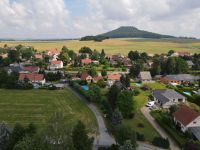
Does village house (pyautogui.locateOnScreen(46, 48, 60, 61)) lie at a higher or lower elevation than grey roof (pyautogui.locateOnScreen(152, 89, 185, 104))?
lower

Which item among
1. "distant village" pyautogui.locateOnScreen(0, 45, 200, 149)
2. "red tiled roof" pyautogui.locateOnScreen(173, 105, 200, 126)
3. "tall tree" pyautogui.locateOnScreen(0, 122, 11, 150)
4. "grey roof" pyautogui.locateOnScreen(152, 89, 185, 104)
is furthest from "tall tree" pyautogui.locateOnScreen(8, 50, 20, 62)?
"tall tree" pyautogui.locateOnScreen(0, 122, 11, 150)

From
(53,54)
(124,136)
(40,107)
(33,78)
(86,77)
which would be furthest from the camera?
(53,54)

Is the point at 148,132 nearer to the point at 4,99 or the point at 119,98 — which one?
the point at 119,98

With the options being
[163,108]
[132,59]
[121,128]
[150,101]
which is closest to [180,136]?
[121,128]

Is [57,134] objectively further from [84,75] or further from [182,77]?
[182,77]

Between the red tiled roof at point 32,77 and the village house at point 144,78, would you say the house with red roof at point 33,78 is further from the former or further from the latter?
the village house at point 144,78

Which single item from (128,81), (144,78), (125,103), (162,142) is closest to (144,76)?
(144,78)

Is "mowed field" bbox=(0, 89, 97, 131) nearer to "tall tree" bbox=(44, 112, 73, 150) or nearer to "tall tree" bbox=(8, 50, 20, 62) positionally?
"tall tree" bbox=(44, 112, 73, 150)
